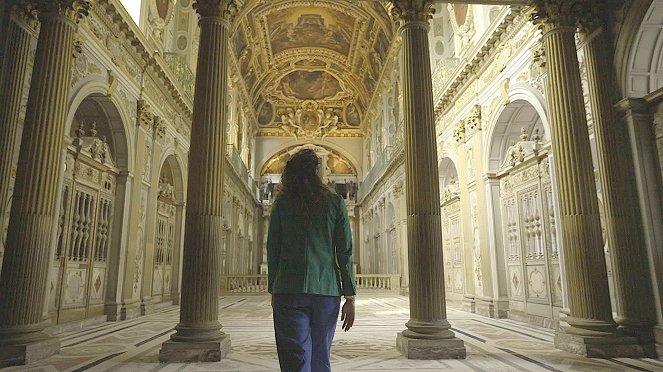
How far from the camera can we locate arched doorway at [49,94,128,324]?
8.16m

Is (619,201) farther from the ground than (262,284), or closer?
farther from the ground

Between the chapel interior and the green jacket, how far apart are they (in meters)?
2.44

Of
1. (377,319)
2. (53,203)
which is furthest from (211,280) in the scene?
(377,319)

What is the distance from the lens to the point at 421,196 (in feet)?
18.8

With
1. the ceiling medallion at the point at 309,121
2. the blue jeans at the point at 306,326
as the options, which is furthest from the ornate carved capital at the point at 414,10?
the ceiling medallion at the point at 309,121

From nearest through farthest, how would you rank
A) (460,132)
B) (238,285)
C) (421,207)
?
(421,207) → (460,132) → (238,285)

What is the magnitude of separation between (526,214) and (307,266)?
7794 millimetres

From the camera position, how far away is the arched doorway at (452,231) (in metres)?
12.8

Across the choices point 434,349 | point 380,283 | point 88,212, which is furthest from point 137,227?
point 380,283

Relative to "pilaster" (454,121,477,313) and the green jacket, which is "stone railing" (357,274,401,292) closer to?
"pilaster" (454,121,477,313)

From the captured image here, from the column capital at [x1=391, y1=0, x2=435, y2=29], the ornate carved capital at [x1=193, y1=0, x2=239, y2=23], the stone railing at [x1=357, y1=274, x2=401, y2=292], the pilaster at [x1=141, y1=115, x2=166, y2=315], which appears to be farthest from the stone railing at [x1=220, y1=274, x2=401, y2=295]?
the ornate carved capital at [x1=193, y1=0, x2=239, y2=23]

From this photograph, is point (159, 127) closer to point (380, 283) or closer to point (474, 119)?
point (474, 119)

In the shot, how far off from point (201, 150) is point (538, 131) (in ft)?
23.0

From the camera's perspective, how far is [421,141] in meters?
5.91
